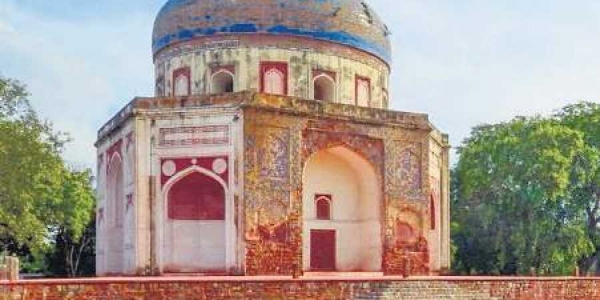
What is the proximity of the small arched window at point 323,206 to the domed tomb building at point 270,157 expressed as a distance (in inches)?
1.1

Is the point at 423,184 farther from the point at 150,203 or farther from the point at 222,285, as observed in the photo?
the point at 222,285

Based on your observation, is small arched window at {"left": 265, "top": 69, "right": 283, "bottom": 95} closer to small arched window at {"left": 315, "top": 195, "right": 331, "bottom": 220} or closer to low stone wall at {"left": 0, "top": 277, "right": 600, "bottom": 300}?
small arched window at {"left": 315, "top": 195, "right": 331, "bottom": 220}

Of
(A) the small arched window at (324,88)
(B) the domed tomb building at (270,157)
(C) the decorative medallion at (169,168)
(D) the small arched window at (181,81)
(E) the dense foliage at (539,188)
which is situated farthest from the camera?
(E) the dense foliage at (539,188)

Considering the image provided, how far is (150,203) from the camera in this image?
18.6m

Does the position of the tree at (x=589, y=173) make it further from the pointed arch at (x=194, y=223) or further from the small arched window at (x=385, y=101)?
the pointed arch at (x=194, y=223)

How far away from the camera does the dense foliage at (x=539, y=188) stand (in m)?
25.6

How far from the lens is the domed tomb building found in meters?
18.5

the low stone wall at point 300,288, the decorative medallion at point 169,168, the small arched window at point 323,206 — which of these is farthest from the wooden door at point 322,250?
the low stone wall at point 300,288

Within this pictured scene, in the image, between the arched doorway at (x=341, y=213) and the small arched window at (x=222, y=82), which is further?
the small arched window at (x=222, y=82)

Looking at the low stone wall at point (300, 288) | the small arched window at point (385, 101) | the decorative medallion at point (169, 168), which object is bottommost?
the low stone wall at point (300, 288)

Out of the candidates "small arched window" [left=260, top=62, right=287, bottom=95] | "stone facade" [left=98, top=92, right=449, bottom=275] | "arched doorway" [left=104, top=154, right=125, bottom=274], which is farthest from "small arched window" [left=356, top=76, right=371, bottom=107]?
"arched doorway" [left=104, top=154, right=125, bottom=274]

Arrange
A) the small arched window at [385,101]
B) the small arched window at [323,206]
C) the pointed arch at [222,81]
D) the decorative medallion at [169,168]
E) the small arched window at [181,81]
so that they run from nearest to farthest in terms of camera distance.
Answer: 1. the decorative medallion at [169,168]
2. the small arched window at [323,206]
3. the pointed arch at [222,81]
4. the small arched window at [181,81]
5. the small arched window at [385,101]

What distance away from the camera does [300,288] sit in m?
14.1

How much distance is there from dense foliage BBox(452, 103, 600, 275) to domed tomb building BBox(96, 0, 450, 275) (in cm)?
363
